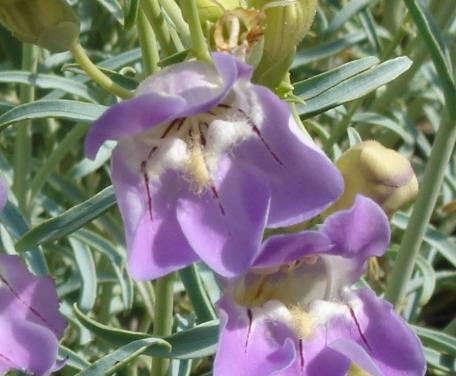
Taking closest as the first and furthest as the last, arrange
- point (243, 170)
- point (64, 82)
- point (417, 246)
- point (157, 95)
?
point (157, 95) → point (243, 170) → point (417, 246) → point (64, 82)

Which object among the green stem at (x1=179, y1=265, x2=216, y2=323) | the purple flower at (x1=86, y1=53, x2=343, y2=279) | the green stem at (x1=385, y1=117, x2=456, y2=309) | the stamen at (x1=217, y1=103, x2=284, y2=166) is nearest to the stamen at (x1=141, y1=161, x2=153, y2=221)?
the purple flower at (x1=86, y1=53, x2=343, y2=279)

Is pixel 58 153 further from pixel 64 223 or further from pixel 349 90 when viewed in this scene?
pixel 349 90

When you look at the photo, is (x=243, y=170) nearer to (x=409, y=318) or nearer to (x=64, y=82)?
(x=64, y=82)

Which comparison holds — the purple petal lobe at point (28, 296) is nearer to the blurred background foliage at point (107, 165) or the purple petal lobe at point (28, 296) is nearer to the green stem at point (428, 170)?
the blurred background foliage at point (107, 165)

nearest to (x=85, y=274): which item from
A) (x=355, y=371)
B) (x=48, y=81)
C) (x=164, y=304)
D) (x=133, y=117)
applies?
(x=48, y=81)

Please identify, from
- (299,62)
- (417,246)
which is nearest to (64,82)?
(299,62)

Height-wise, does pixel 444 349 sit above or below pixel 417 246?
below
